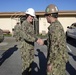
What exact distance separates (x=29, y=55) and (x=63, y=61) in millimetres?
2087

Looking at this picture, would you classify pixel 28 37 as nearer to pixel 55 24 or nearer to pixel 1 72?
pixel 55 24

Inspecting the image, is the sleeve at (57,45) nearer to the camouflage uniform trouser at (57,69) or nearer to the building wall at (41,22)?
the camouflage uniform trouser at (57,69)

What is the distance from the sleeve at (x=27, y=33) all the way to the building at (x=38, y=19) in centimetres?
2355

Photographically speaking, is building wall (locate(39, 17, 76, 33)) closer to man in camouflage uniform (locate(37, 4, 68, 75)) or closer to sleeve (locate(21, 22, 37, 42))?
sleeve (locate(21, 22, 37, 42))

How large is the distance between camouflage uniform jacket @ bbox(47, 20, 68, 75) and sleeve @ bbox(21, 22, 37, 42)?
5.23 feet

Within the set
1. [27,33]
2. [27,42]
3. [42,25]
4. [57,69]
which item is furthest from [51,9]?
[42,25]

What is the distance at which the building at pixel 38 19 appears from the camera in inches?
1191

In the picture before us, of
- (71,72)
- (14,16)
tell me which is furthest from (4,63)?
(14,16)

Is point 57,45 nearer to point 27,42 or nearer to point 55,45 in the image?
point 55,45

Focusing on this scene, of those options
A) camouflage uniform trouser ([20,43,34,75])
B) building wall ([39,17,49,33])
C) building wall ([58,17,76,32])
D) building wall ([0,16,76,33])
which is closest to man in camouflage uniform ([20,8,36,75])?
camouflage uniform trouser ([20,43,34,75])

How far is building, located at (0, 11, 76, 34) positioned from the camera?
99.2 feet

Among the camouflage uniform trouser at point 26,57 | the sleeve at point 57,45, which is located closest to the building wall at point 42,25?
the camouflage uniform trouser at point 26,57

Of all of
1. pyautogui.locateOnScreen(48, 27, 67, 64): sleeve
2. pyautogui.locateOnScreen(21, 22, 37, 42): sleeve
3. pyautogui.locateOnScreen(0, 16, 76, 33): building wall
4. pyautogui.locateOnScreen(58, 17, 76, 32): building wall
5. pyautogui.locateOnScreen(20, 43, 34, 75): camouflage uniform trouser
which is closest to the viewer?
pyautogui.locateOnScreen(48, 27, 67, 64): sleeve

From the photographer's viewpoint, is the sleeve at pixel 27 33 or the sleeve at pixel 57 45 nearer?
the sleeve at pixel 57 45
